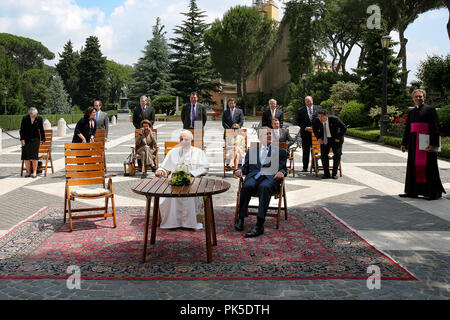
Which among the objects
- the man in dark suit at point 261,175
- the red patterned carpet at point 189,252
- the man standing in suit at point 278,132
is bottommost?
the red patterned carpet at point 189,252

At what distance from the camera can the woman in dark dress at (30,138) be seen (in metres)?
10.6

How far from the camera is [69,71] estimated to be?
65.9 m

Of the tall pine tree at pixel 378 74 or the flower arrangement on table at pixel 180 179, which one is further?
the tall pine tree at pixel 378 74

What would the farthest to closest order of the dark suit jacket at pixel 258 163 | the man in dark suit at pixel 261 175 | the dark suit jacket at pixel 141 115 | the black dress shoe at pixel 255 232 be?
1. the dark suit jacket at pixel 141 115
2. the dark suit jacket at pixel 258 163
3. the man in dark suit at pixel 261 175
4. the black dress shoe at pixel 255 232

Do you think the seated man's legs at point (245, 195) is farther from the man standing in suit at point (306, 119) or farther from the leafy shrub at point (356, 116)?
the leafy shrub at point (356, 116)

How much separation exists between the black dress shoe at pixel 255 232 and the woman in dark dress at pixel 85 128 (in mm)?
5992

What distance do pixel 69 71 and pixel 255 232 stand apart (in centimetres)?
6633

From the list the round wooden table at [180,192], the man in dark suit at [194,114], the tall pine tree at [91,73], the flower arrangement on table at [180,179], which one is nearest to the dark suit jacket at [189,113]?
the man in dark suit at [194,114]

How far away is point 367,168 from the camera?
12.2m

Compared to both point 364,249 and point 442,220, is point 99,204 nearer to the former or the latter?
point 364,249

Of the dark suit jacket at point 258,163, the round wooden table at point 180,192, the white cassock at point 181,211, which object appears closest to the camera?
the round wooden table at point 180,192

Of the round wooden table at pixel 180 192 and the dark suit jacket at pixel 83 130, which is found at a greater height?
the dark suit jacket at pixel 83 130

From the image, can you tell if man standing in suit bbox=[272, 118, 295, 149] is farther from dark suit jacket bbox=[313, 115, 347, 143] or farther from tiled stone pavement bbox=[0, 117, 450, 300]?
tiled stone pavement bbox=[0, 117, 450, 300]
